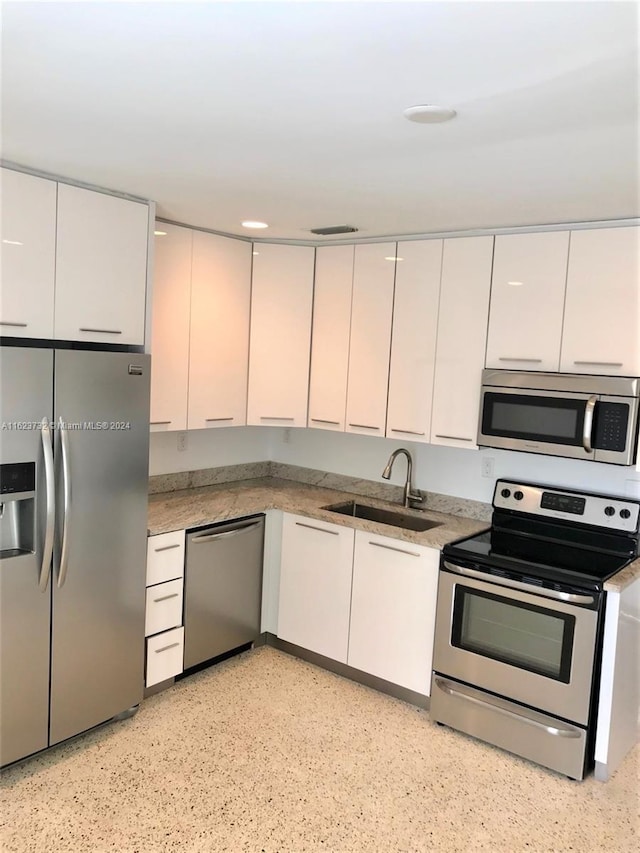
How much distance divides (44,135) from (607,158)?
1759 mm

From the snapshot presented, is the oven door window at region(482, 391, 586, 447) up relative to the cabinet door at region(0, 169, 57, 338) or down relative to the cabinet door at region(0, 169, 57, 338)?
down

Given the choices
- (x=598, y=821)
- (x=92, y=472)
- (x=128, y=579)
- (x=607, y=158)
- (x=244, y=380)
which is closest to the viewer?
(x=607, y=158)

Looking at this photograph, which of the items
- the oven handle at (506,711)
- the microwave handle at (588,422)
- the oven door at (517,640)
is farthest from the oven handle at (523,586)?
the microwave handle at (588,422)

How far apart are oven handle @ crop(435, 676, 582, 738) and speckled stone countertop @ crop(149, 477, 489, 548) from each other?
64 centimetres

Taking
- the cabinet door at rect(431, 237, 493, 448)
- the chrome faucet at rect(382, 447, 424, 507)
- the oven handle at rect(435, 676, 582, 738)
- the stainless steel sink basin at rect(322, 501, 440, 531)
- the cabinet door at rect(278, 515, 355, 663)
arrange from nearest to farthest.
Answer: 1. the oven handle at rect(435, 676, 582, 738)
2. the cabinet door at rect(431, 237, 493, 448)
3. the cabinet door at rect(278, 515, 355, 663)
4. the stainless steel sink basin at rect(322, 501, 440, 531)
5. the chrome faucet at rect(382, 447, 424, 507)

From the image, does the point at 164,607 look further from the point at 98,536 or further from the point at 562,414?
the point at 562,414

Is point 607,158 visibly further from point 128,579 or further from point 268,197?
point 128,579

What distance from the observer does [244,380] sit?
3.75 meters

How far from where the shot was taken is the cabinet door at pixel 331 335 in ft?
11.9

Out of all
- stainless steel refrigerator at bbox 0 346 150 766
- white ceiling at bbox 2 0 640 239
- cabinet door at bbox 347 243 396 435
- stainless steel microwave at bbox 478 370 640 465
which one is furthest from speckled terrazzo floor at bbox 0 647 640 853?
white ceiling at bbox 2 0 640 239

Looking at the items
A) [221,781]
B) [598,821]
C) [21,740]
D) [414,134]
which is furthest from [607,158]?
[21,740]

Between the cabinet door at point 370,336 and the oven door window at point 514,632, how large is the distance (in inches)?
41.5

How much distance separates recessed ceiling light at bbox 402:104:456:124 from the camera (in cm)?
169

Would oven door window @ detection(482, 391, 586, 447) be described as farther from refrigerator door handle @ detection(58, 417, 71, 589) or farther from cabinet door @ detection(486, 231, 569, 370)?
refrigerator door handle @ detection(58, 417, 71, 589)
